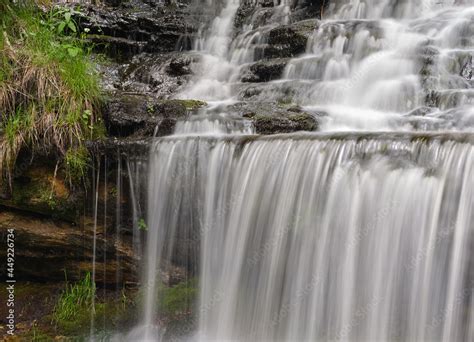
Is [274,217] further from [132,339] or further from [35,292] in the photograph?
[35,292]

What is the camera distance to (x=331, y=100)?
6.64 m

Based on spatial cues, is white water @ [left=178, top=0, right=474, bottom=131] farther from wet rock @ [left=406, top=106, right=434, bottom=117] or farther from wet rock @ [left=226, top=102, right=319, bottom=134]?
wet rock @ [left=226, top=102, right=319, bottom=134]

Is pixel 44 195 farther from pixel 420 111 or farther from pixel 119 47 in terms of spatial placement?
pixel 119 47

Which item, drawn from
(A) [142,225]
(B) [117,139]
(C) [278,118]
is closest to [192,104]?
(C) [278,118]

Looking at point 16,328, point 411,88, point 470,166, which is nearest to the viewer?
point 470,166

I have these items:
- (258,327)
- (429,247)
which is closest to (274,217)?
(258,327)

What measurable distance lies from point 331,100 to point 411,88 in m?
1.00

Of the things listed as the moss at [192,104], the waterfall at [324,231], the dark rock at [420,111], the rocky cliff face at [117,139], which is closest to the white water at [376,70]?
the dark rock at [420,111]

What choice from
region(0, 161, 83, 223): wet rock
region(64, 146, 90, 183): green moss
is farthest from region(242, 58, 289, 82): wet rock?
Result: region(0, 161, 83, 223): wet rock

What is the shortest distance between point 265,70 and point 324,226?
163 inches

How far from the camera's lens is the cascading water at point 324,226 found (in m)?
3.45

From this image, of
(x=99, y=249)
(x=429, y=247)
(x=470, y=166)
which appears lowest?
(x=99, y=249)

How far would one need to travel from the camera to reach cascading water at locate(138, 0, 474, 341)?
345cm

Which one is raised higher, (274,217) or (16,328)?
(274,217)
